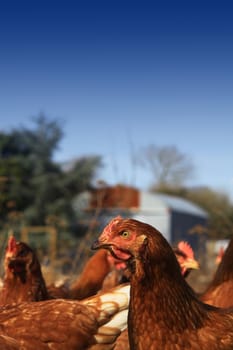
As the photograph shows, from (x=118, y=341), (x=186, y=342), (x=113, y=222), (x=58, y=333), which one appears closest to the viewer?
(x=186, y=342)

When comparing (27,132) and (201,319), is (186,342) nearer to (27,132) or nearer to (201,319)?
(201,319)

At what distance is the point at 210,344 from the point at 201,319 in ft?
0.38

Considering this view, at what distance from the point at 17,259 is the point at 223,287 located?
1.42 metres

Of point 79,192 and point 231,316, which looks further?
point 79,192

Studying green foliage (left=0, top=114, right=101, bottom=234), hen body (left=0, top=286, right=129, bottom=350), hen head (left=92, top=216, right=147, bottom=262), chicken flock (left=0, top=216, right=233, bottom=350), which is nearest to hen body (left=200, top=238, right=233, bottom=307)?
chicken flock (left=0, top=216, right=233, bottom=350)

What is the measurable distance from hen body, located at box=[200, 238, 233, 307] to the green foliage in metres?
16.1

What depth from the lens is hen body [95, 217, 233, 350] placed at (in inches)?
81.7

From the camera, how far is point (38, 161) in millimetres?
20031

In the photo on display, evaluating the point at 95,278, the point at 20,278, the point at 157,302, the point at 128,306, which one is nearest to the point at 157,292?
the point at 157,302

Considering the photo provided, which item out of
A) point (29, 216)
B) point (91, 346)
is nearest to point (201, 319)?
point (91, 346)

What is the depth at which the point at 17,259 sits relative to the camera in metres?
3.57

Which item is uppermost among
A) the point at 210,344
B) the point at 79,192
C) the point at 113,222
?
the point at 79,192

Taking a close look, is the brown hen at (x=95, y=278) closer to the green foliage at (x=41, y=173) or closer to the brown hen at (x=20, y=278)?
the brown hen at (x=20, y=278)

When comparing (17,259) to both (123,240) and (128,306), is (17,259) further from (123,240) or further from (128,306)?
(123,240)
